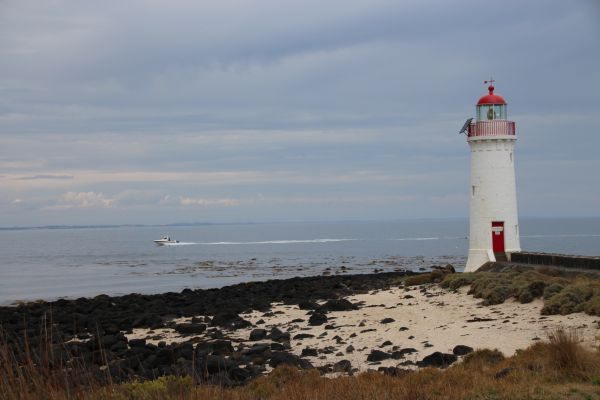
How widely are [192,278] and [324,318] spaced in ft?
84.8

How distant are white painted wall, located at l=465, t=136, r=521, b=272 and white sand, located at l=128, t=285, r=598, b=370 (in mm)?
3698

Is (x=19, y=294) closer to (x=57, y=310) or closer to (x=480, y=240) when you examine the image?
(x=57, y=310)

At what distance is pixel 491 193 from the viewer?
22.2 meters

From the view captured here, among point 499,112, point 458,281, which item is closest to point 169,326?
point 458,281

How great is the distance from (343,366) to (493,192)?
13006 mm

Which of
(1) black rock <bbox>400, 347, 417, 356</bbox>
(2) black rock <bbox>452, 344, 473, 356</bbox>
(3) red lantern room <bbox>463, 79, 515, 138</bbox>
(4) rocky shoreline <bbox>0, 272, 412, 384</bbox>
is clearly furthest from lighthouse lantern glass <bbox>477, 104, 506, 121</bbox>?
(2) black rock <bbox>452, 344, 473, 356</bbox>

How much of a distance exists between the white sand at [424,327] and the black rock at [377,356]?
14 cm

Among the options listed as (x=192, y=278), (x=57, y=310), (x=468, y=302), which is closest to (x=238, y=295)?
(x=57, y=310)

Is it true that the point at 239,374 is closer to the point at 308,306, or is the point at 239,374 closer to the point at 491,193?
the point at 308,306

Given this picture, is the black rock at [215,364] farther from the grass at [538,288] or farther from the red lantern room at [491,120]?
the red lantern room at [491,120]

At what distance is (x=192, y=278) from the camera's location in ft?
135

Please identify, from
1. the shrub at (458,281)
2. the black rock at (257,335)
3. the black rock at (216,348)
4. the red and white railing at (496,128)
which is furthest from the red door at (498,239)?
the black rock at (216,348)

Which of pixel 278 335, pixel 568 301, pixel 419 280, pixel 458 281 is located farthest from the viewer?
pixel 419 280

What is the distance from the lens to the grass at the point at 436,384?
6.32 meters
